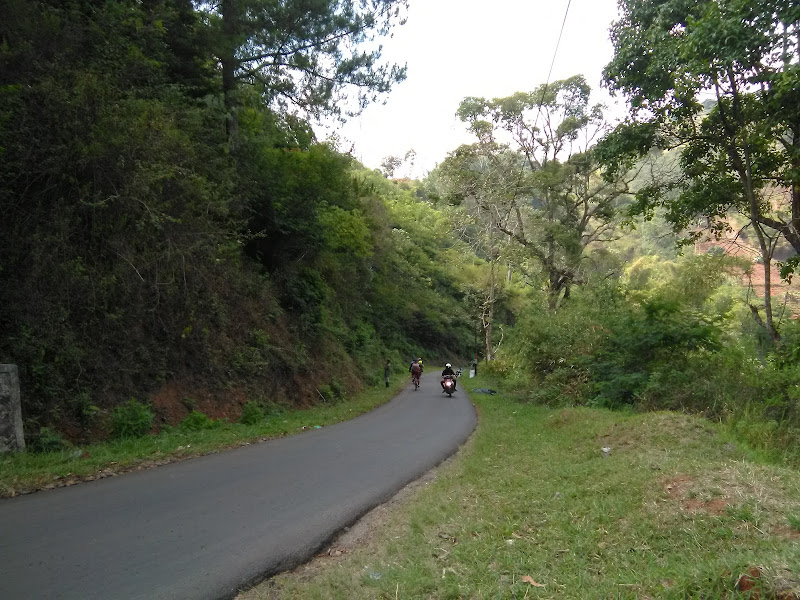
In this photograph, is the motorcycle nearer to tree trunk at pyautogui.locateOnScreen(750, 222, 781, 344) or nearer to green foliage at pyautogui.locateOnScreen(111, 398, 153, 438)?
tree trunk at pyautogui.locateOnScreen(750, 222, 781, 344)

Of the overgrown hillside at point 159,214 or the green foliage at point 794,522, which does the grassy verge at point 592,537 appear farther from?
the overgrown hillside at point 159,214

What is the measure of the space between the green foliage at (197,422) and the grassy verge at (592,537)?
6444 millimetres

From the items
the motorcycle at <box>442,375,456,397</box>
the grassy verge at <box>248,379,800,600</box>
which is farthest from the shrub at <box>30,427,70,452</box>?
the motorcycle at <box>442,375,456,397</box>

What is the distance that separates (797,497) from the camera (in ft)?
16.2

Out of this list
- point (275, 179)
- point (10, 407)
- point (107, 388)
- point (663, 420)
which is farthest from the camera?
point (275, 179)

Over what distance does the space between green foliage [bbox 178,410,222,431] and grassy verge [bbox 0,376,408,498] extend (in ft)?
0.30

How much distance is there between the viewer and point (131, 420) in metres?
10.7

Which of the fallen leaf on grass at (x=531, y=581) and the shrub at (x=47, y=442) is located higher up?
the shrub at (x=47, y=442)

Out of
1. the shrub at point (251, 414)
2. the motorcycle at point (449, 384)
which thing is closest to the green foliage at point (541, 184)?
the motorcycle at point (449, 384)

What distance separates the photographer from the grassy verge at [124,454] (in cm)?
720

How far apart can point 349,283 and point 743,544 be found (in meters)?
24.1

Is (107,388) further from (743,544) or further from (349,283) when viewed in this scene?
(349,283)

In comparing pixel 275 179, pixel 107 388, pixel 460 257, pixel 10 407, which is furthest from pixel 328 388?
pixel 460 257

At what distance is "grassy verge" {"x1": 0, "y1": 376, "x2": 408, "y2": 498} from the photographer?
284 inches
